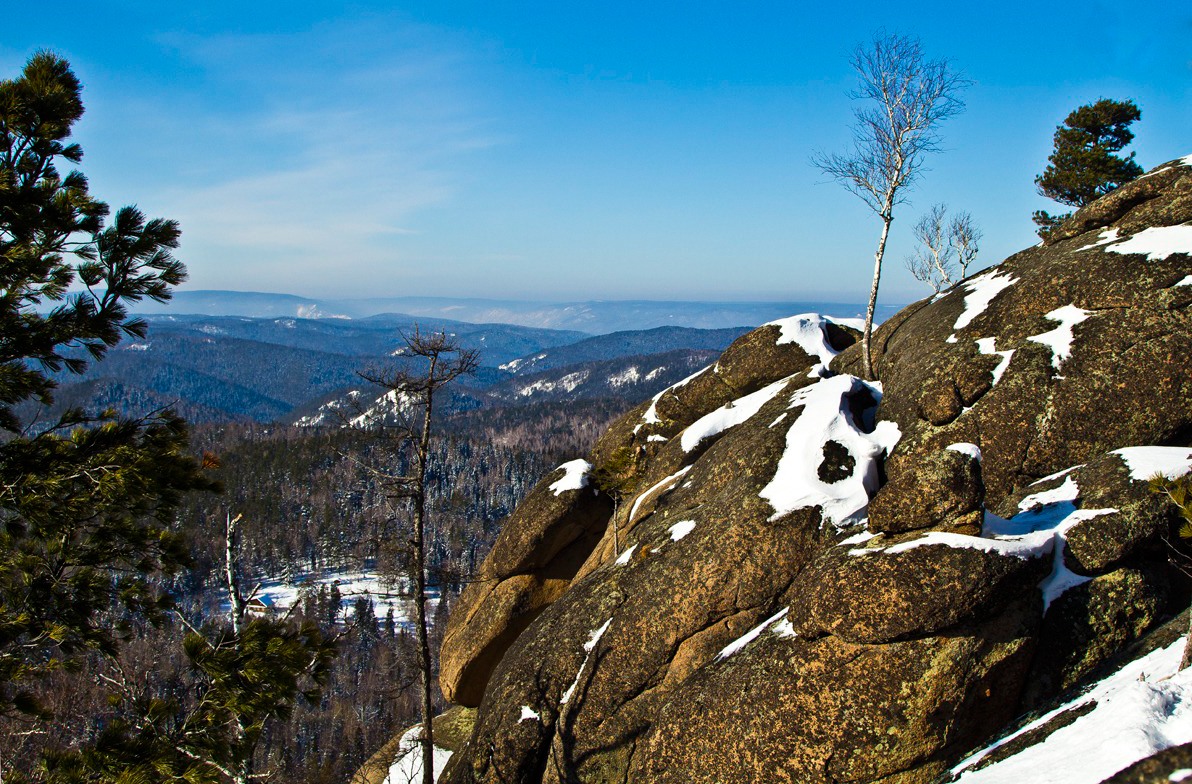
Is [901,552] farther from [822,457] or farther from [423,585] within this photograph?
[423,585]

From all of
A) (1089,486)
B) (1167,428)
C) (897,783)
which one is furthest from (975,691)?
(1167,428)

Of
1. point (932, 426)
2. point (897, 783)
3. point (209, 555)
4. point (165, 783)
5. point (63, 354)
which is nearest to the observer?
point (165, 783)

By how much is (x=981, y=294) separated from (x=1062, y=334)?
4394 millimetres

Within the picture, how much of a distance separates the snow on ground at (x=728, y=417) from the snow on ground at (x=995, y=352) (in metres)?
7.26

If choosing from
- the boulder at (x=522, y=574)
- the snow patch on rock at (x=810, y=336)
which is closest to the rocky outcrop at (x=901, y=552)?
the snow patch on rock at (x=810, y=336)

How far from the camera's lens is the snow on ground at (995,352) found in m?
17.9

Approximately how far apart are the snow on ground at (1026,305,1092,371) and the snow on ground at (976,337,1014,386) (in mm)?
858

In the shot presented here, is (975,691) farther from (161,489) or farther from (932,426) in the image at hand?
(161,489)

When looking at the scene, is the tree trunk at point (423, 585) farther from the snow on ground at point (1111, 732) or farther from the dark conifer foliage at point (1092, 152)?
the dark conifer foliage at point (1092, 152)

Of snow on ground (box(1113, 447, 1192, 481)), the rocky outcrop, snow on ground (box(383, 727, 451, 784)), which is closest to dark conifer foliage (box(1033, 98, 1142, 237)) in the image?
the rocky outcrop

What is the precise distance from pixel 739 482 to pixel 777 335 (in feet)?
41.8

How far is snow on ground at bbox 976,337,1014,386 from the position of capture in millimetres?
17891

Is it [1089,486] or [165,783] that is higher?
[1089,486]

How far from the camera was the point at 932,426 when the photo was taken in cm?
1789
